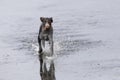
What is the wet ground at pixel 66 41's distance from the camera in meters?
18.2

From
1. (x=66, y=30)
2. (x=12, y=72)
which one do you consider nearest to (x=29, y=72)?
(x=12, y=72)

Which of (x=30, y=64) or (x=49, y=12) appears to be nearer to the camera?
(x=30, y=64)

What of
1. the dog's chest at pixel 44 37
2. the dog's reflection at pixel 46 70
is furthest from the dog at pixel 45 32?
the dog's reflection at pixel 46 70

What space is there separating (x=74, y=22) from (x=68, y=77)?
34.3 ft

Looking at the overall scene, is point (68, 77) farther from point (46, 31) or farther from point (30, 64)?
point (46, 31)

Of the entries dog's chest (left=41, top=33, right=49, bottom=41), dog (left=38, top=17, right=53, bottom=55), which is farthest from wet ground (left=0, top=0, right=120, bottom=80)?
dog's chest (left=41, top=33, right=49, bottom=41)

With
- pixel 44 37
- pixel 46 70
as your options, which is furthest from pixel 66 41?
pixel 46 70

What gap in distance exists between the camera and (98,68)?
18.5 m

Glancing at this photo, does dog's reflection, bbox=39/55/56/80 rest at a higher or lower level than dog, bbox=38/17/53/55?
lower

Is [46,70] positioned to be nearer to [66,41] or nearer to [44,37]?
[44,37]

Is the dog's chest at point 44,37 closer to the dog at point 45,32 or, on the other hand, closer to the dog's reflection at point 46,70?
the dog at point 45,32

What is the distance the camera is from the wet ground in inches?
718

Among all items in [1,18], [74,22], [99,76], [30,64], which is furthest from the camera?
[1,18]

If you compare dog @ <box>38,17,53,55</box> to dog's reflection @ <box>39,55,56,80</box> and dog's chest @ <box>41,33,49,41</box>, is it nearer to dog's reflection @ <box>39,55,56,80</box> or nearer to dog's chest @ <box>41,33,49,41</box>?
dog's chest @ <box>41,33,49,41</box>
